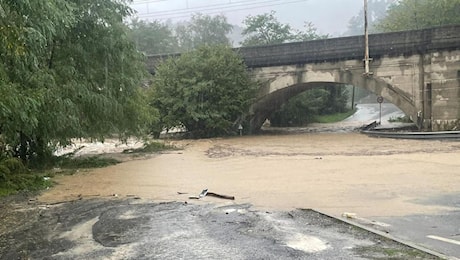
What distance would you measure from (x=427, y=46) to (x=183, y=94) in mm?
14644

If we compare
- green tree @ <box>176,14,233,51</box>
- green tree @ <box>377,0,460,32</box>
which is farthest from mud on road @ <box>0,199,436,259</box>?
green tree @ <box>176,14,233,51</box>

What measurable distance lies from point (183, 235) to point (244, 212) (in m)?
1.87

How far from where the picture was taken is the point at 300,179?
45.1 ft

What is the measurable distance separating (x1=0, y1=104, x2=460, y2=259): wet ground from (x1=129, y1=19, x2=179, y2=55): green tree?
5540cm

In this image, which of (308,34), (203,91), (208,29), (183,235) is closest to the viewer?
(183,235)

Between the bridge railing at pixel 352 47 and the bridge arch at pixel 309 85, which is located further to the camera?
the bridge arch at pixel 309 85

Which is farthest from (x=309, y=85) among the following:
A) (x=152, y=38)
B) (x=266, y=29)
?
(x=152, y=38)

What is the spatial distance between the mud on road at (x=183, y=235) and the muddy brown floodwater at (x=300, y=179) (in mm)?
1254

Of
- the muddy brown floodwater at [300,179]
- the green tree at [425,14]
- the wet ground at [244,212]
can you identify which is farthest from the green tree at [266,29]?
the wet ground at [244,212]

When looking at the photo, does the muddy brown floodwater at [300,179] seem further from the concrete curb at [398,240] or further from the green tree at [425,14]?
the green tree at [425,14]

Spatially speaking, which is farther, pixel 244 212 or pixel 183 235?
pixel 244 212

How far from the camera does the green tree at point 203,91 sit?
3203 centimetres

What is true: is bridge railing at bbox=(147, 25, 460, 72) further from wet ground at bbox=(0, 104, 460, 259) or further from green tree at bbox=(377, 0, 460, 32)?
green tree at bbox=(377, 0, 460, 32)

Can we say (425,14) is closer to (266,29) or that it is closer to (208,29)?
(266,29)
